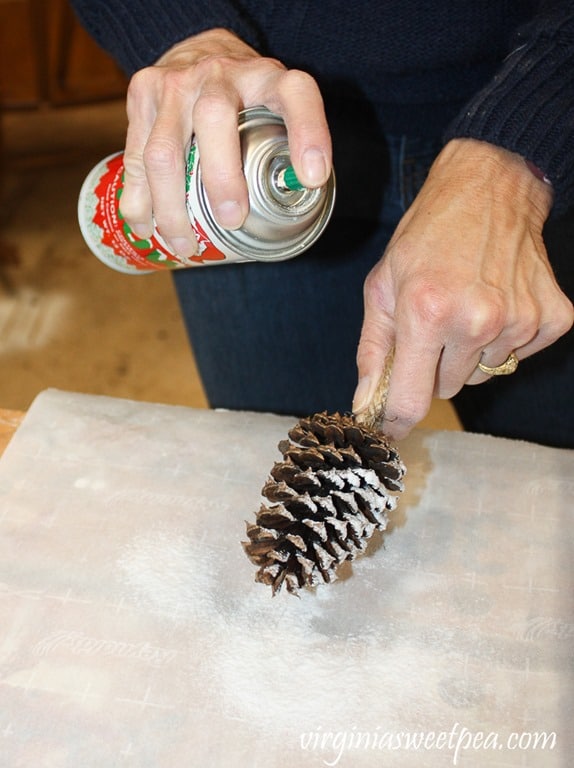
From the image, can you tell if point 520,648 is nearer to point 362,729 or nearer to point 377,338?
point 362,729

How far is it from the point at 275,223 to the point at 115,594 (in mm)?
282

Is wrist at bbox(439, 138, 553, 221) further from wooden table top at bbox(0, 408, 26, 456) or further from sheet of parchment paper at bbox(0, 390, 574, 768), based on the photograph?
wooden table top at bbox(0, 408, 26, 456)

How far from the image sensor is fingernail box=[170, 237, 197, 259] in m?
0.61

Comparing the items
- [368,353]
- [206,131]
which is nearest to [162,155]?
[206,131]

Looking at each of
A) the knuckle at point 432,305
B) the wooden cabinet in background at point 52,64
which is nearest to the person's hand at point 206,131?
the knuckle at point 432,305

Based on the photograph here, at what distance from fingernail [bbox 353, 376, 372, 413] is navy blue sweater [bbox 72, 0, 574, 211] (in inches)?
8.3

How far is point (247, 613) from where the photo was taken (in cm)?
57

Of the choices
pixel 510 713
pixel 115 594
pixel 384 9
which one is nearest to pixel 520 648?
pixel 510 713

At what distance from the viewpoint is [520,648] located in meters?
0.56

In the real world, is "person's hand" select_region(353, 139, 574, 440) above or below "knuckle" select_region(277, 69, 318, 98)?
below

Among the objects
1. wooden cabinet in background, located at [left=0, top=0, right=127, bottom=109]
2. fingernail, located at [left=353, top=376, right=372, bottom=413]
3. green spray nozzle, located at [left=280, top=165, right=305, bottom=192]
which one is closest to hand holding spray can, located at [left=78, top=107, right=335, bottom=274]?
green spray nozzle, located at [left=280, top=165, right=305, bottom=192]

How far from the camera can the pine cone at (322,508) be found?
0.54 meters

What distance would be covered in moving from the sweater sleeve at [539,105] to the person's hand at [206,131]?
0.15 meters

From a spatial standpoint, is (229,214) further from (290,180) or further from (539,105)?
(539,105)
